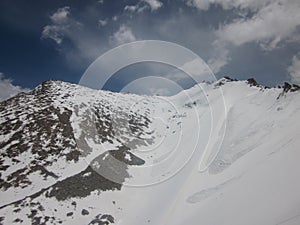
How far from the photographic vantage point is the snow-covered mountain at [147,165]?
29.0 m

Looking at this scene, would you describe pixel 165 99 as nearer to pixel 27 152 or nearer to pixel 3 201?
pixel 27 152

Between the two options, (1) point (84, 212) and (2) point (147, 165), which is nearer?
(1) point (84, 212)

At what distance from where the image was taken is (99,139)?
62.6 m

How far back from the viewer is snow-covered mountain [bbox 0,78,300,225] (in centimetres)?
2902

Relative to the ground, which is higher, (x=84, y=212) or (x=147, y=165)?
(x=147, y=165)

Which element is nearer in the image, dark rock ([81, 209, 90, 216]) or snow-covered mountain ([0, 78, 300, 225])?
snow-covered mountain ([0, 78, 300, 225])

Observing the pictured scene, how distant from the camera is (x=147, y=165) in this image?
5872 centimetres

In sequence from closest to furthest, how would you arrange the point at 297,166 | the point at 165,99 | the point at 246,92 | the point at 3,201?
the point at 297,166 → the point at 3,201 → the point at 246,92 → the point at 165,99

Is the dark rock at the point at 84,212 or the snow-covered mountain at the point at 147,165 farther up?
the snow-covered mountain at the point at 147,165

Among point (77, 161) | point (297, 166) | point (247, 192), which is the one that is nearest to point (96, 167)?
point (77, 161)

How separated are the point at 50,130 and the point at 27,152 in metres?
8.76

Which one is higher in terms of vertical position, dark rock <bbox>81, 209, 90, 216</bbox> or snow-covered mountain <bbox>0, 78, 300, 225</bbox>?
snow-covered mountain <bbox>0, 78, 300, 225</bbox>

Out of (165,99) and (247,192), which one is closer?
(247,192)

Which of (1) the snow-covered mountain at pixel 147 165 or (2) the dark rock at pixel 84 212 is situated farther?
(2) the dark rock at pixel 84 212
